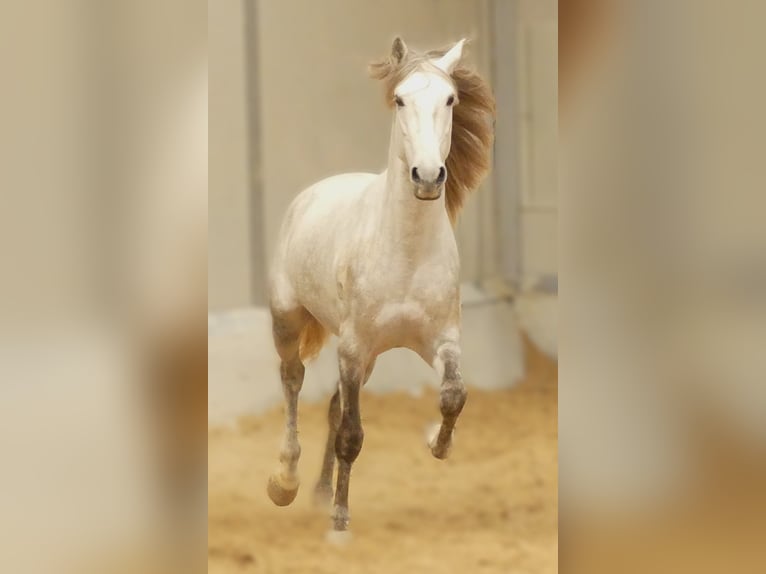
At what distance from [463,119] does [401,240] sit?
23cm

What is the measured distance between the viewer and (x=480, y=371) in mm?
2070

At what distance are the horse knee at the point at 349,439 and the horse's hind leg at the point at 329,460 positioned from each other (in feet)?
0.36

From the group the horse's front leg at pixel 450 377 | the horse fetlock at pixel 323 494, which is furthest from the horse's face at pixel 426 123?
the horse fetlock at pixel 323 494

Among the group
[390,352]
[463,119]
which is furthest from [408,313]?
[463,119]

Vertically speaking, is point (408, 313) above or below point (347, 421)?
above

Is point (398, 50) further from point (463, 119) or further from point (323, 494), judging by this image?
point (323, 494)

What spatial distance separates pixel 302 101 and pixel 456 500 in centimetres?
82

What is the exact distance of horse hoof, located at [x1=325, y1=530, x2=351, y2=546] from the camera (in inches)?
73.7

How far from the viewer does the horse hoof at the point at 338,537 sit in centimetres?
187

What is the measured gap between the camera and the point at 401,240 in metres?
1.67

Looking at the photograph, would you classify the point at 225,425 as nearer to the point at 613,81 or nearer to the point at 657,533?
the point at 657,533

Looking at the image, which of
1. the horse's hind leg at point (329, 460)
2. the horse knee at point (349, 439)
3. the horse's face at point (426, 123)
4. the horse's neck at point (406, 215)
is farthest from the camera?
the horse's hind leg at point (329, 460)

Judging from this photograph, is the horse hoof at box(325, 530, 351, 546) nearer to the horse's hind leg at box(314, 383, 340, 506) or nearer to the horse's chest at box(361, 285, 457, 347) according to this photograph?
the horse's hind leg at box(314, 383, 340, 506)

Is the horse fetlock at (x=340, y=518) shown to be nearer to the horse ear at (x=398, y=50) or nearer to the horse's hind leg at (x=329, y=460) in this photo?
the horse's hind leg at (x=329, y=460)
